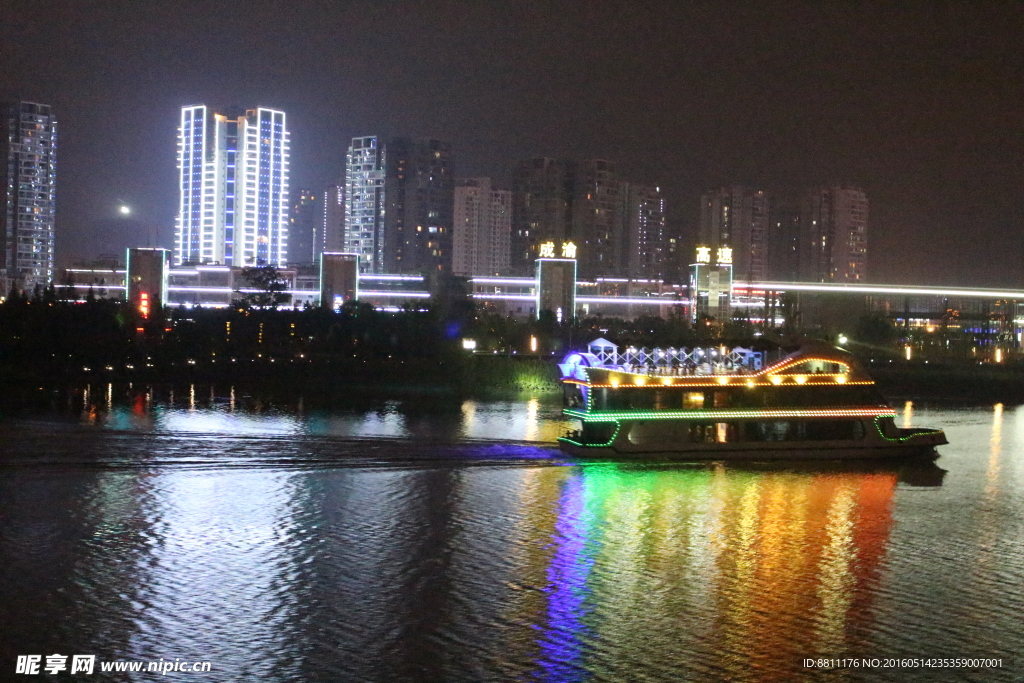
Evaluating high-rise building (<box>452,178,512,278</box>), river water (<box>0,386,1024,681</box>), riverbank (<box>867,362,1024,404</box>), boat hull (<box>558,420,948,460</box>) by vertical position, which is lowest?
river water (<box>0,386,1024,681</box>)

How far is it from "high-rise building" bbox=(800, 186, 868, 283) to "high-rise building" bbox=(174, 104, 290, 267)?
155ft

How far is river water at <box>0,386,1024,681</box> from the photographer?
8.27 m

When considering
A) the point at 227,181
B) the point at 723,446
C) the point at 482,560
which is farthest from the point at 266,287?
the point at 227,181

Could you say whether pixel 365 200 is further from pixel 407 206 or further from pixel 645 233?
pixel 645 233

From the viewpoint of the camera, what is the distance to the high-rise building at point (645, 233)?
89.1m

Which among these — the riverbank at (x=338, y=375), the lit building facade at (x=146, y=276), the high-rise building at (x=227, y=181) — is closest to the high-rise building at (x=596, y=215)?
the high-rise building at (x=227, y=181)

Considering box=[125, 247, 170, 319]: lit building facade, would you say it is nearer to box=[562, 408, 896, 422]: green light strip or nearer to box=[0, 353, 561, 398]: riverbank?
box=[0, 353, 561, 398]: riverbank

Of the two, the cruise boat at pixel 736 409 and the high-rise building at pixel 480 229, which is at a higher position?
the high-rise building at pixel 480 229

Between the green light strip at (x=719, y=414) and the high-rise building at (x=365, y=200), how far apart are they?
69723mm

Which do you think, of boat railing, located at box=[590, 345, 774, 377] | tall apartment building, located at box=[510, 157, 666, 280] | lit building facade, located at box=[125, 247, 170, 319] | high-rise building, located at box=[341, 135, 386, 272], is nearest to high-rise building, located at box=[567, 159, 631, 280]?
tall apartment building, located at box=[510, 157, 666, 280]

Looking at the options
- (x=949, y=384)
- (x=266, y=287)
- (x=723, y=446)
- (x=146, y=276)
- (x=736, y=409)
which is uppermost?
(x=146, y=276)

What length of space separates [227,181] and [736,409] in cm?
8351

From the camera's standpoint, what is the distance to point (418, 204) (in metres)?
85.0

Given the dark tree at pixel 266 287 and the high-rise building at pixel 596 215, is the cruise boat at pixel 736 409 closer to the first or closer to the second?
the dark tree at pixel 266 287
